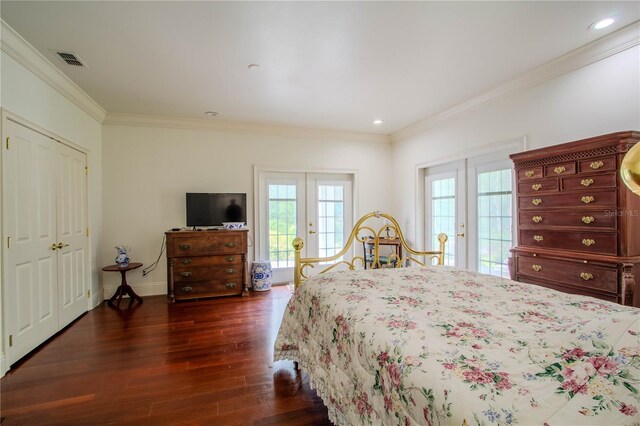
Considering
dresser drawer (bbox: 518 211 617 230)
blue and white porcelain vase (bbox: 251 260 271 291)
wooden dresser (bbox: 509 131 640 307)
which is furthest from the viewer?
blue and white porcelain vase (bbox: 251 260 271 291)

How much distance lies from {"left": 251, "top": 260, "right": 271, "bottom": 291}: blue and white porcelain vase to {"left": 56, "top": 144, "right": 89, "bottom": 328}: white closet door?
2118 millimetres

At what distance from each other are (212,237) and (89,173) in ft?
5.63

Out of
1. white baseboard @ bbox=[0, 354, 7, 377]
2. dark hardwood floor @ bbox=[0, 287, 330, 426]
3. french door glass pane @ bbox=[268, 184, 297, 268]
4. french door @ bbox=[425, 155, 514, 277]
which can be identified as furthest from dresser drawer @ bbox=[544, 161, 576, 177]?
white baseboard @ bbox=[0, 354, 7, 377]

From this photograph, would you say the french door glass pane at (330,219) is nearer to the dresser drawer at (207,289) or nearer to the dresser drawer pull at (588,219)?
Answer: the dresser drawer at (207,289)

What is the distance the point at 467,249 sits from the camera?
4.12 meters

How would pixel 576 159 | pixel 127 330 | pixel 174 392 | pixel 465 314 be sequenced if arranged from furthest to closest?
pixel 127 330, pixel 576 159, pixel 174 392, pixel 465 314

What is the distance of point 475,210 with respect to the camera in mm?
3990

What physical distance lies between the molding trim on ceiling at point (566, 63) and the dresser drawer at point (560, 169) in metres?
1.04

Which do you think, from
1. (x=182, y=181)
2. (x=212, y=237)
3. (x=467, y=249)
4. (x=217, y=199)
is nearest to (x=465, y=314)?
(x=467, y=249)

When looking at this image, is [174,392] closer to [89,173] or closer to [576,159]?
[89,173]

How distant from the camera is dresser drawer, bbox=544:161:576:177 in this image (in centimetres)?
240

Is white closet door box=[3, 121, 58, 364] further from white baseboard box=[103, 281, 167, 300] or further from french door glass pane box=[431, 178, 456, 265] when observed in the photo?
french door glass pane box=[431, 178, 456, 265]

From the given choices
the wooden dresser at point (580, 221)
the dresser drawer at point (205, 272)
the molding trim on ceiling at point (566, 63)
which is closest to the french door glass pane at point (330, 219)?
the dresser drawer at point (205, 272)

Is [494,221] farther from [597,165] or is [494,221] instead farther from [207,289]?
[207,289]
